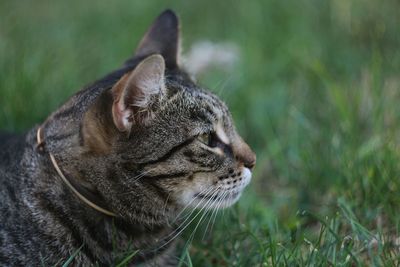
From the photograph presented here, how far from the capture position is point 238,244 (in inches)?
112

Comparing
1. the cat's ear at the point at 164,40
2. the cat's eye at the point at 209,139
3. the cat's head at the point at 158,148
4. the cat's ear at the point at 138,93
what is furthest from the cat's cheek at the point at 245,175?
the cat's ear at the point at 164,40

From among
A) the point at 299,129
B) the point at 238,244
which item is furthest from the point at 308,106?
the point at 238,244

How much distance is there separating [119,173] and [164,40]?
865 millimetres

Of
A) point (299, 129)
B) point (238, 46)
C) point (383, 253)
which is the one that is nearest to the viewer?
point (383, 253)

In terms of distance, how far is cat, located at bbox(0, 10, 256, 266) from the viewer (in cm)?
243

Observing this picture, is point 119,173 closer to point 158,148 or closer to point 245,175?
point 158,148

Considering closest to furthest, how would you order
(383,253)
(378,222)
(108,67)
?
(383,253), (378,222), (108,67)

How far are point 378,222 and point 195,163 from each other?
916mm

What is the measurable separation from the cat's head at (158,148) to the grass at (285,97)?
0.84 feet

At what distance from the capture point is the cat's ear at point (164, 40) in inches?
119

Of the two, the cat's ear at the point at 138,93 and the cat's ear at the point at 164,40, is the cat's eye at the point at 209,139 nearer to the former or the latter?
the cat's ear at the point at 138,93

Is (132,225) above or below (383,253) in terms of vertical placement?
above

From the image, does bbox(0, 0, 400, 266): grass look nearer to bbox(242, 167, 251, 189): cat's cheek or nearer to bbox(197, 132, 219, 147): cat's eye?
bbox(242, 167, 251, 189): cat's cheek

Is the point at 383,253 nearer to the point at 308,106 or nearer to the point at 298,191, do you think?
the point at 298,191
